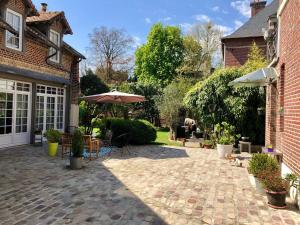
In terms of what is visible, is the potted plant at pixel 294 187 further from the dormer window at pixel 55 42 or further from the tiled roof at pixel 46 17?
the tiled roof at pixel 46 17

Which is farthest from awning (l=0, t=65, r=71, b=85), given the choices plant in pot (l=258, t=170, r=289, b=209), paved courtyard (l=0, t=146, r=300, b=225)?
plant in pot (l=258, t=170, r=289, b=209)

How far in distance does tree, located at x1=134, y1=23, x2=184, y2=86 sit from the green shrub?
29389 mm

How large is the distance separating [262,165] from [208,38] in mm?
31264

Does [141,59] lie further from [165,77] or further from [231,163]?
[231,163]

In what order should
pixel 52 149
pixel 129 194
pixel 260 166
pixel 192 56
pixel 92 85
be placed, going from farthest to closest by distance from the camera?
pixel 192 56
pixel 92 85
pixel 52 149
pixel 260 166
pixel 129 194

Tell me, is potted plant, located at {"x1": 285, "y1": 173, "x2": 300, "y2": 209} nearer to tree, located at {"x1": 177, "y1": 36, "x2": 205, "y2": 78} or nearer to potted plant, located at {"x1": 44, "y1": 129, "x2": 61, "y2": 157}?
potted plant, located at {"x1": 44, "y1": 129, "x2": 61, "y2": 157}

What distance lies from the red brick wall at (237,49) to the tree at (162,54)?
48.7 feet

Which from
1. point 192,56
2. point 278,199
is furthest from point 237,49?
point 278,199

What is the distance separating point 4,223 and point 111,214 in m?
1.62

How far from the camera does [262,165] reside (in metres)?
6.12

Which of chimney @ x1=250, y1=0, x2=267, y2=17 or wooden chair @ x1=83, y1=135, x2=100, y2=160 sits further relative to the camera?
chimney @ x1=250, y1=0, x2=267, y2=17

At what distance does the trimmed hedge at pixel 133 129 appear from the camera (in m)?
12.9

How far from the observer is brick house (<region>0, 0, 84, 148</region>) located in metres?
10.7

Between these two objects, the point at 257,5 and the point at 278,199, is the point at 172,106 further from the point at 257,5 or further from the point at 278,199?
the point at 278,199
